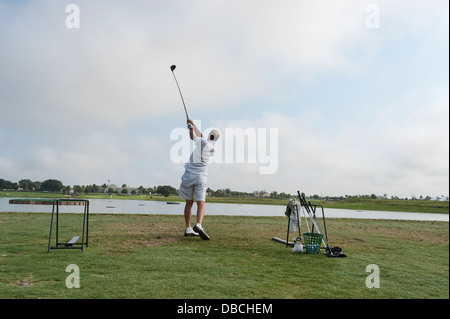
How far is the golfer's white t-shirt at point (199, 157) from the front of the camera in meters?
7.41

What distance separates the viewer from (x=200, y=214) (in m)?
7.32

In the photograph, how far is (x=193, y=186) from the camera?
7.50m

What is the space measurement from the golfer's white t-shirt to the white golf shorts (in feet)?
0.41

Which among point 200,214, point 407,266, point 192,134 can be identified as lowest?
point 407,266

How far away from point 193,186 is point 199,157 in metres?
0.72

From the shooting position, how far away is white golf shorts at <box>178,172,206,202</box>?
24.2 feet

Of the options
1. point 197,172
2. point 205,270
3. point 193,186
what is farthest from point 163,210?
point 205,270

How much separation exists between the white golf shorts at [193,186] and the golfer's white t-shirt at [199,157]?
124 millimetres
